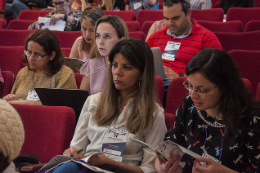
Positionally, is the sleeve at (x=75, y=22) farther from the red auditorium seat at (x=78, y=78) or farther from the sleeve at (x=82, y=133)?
the sleeve at (x=82, y=133)

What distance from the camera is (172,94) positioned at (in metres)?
2.07

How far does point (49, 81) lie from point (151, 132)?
107cm

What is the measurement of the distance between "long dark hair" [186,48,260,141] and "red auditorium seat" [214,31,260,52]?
5.83 ft

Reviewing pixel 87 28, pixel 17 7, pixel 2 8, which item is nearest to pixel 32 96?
pixel 87 28

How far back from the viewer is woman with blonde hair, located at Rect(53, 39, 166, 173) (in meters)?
1.59

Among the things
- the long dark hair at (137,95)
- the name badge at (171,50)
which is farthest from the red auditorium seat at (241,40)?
the long dark hair at (137,95)

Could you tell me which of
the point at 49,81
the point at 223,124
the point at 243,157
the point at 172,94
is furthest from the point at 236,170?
the point at 49,81

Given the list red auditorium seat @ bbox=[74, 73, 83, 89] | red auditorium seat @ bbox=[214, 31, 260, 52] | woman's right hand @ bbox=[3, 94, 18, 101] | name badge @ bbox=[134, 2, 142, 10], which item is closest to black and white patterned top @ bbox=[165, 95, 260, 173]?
red auditorium seat @ bbox=[74, 73, 83, 89]

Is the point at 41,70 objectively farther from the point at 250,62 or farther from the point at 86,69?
the point at 250,62

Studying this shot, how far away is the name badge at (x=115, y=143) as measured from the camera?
1575 mm

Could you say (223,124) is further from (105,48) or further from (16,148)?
(105,48)

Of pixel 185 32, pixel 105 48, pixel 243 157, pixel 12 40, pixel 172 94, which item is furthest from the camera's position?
pixel 12 40

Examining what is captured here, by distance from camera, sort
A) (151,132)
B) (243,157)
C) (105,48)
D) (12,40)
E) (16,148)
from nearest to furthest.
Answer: (16,148), (243,157), (151,132), (105,48), (12,40)

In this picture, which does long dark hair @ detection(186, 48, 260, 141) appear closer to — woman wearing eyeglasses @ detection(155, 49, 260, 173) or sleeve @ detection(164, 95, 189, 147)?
woman wearing eyeglasses @ detection(155, 49, 260, 173)
